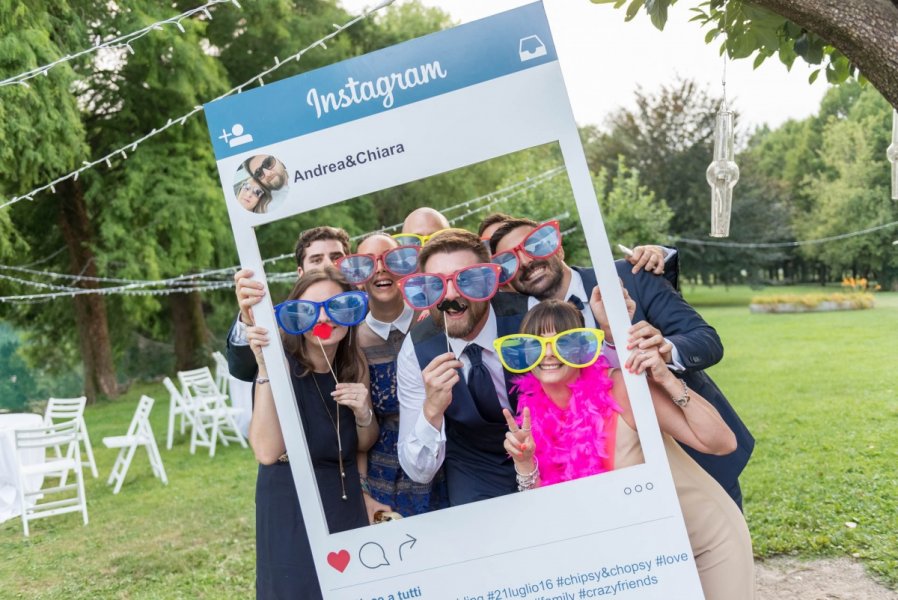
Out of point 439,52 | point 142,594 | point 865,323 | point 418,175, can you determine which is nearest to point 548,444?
point 418,175

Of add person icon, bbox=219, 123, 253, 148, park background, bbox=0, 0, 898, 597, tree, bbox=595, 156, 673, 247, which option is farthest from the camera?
tree, bbox=595, 156, 673, 247

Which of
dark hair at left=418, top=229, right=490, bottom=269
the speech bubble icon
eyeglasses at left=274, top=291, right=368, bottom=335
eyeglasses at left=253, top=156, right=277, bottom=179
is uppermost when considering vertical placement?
eyeglasses at left=253, top=156, right=277, bottom=179

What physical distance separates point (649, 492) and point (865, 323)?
16.8 metres

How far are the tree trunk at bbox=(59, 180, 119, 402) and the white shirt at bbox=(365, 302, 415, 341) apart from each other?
1338 cm

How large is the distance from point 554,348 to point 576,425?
0.19m

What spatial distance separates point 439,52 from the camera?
6.63 feet

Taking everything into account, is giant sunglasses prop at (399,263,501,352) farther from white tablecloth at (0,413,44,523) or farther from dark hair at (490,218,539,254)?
white tablecloth at (0,413,44,523)

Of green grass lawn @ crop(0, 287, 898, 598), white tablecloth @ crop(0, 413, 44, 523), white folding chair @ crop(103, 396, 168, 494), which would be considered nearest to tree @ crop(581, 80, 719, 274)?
green grass lawn @ crop(0, 287, 898, 598)

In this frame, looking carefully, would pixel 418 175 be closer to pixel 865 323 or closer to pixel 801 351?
pixel 801 351

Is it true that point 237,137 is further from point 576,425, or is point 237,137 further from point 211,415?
point 211,415

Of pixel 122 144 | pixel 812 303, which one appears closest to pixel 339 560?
pixel 122 144

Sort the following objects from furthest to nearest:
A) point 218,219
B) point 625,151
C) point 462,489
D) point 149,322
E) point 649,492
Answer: point 625,151 → point 149,322 → point 218,219 → point 462,489 → point 649,492

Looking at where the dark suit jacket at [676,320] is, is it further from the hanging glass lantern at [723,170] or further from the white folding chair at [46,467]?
the white folding chair at [46,467]

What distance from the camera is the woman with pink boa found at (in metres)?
2.02
